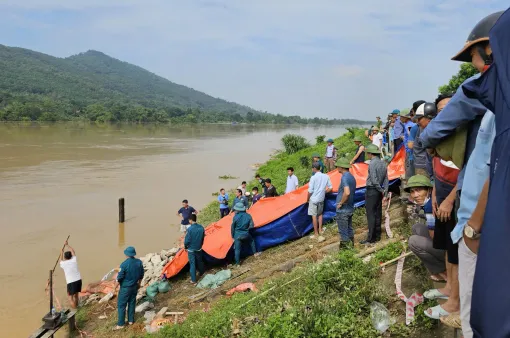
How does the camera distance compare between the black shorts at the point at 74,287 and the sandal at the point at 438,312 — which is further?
the black shorts at the point at 74,287

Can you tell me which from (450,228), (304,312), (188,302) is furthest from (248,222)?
(450,228)

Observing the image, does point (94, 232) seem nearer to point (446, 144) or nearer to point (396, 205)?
point (396, 205)

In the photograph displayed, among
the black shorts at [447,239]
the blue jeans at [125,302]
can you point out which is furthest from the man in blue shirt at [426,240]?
the blue jeans at [125,302]

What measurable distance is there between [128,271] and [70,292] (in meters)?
2.19

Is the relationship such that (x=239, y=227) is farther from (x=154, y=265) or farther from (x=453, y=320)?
(x=453, y=320)

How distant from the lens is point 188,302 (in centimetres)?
694

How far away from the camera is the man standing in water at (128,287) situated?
6.76 m

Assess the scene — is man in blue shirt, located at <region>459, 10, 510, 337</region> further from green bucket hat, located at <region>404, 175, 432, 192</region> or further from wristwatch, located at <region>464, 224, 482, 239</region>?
green bucket hat, located at <region>404, 175, 432, 192</region>

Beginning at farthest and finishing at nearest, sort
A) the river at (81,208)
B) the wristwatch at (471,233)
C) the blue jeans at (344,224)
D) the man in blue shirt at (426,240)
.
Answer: the river at (81,208)
the blue jeans at (344,224)
the man in blue shirt at (426,240)
the wristwatch at (471,233)

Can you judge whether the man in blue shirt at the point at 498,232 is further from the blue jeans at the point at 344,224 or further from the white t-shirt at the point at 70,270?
the white t-shirt at the point at 70,270

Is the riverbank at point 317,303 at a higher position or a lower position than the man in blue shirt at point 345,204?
lower

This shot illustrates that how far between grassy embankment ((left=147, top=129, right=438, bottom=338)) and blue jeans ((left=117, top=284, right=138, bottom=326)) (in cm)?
156

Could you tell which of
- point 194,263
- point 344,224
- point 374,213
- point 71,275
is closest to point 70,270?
point 71,275

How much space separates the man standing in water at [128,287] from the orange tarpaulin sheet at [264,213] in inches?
58.5
